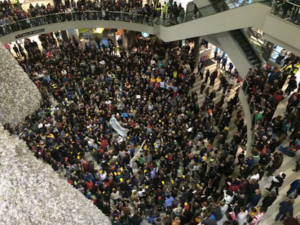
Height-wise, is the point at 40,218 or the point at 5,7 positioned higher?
the point at 5,7

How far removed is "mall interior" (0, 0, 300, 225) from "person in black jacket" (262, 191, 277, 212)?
0.06 metres

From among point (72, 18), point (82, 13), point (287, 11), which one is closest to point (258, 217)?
point (287, 11)

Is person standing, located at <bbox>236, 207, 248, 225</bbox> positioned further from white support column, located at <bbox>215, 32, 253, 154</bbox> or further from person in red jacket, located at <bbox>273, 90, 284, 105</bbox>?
white support column, located at <bbox>215, 32, 253, 154</bbox>

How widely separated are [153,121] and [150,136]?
1006 mm

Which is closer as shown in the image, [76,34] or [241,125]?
[241,125]

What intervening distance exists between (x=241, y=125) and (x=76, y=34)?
15.7m

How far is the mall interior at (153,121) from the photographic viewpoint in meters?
9.64

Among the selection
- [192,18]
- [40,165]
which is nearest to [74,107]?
[40,165]

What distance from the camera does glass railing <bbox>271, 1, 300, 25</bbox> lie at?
31.9 feet

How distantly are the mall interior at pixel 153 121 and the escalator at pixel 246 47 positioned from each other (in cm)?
6

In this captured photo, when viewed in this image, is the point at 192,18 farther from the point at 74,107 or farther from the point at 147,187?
the point at 147,187

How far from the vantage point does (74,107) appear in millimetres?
14547

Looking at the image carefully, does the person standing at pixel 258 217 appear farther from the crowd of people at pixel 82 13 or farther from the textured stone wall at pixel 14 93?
the textured stone wall at pixel 14 93

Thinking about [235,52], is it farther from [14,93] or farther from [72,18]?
[14,93]
